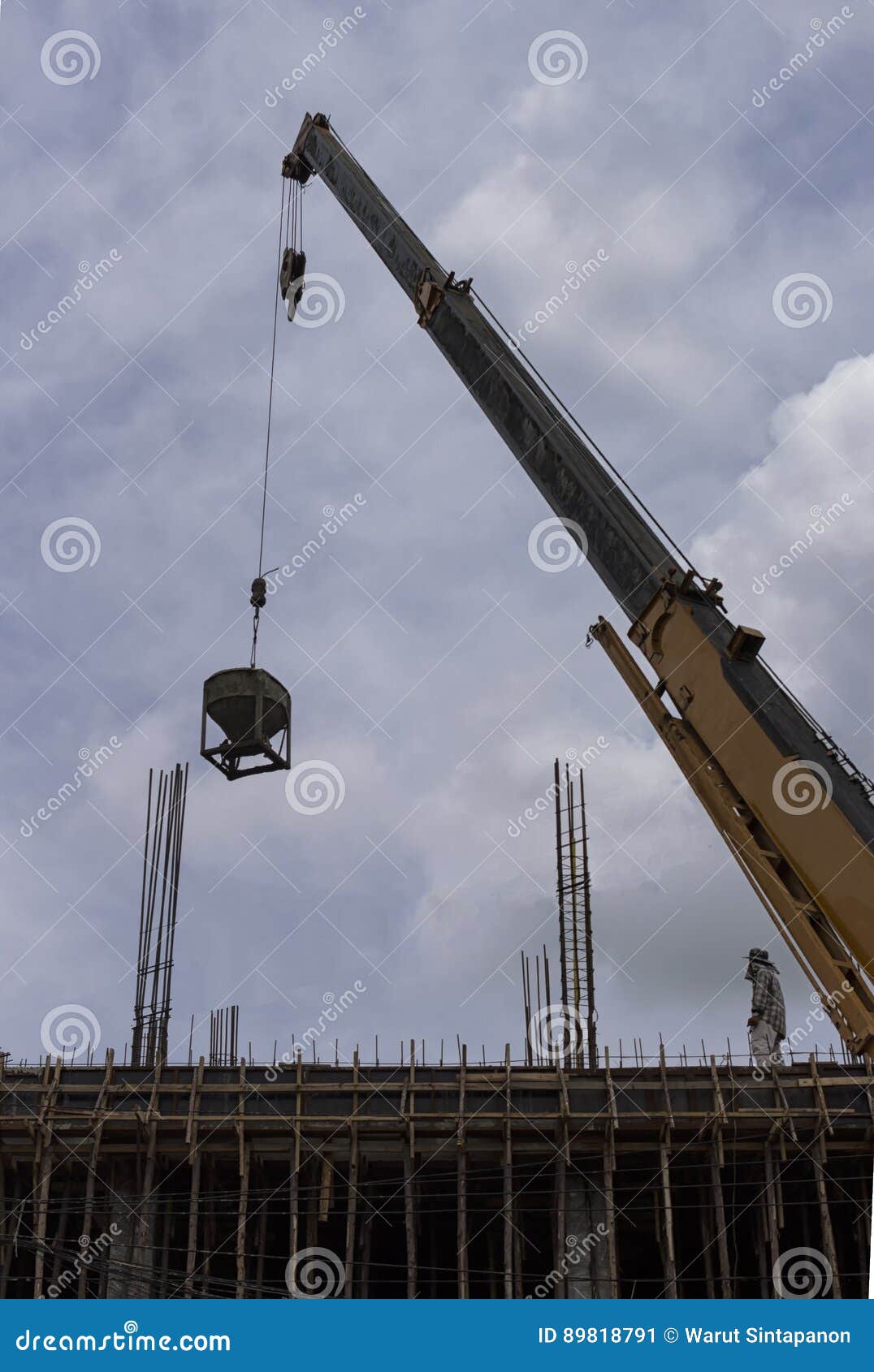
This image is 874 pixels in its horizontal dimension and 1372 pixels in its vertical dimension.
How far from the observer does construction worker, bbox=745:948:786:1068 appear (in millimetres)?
18031

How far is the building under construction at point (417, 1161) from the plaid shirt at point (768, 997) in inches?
A: 25.6

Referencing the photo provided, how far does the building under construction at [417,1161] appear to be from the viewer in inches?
697

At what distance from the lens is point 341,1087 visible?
60.2 feet

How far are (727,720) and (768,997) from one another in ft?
22.6

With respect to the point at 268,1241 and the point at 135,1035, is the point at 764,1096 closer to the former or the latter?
the point at 268,1241

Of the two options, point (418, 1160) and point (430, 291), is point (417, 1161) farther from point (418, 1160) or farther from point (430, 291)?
point (430, 291)

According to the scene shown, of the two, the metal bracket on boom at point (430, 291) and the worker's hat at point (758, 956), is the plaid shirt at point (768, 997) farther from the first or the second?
the metal bracket on boom at point (430, 291)

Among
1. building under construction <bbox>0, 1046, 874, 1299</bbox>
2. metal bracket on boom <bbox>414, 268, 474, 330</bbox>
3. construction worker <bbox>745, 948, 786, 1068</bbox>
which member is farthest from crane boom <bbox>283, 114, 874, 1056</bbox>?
building under construction <bbox>0, 1046, 874, 1299</bbox>

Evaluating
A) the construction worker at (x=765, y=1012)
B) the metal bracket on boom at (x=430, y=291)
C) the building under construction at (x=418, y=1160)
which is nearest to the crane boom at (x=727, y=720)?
the metal bracket on boom at (x=430, y=291)

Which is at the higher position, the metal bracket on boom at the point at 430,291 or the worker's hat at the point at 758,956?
the metal bracket on boom at the point at 430,291

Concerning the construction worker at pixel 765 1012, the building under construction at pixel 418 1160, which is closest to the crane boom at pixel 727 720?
the construction worker at pixel 765 1012

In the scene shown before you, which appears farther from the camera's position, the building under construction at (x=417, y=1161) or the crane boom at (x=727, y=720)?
the building under construction at (x=417, y=1161)

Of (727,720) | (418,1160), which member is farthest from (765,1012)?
(727,720)

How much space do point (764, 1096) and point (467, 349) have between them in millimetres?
11160
